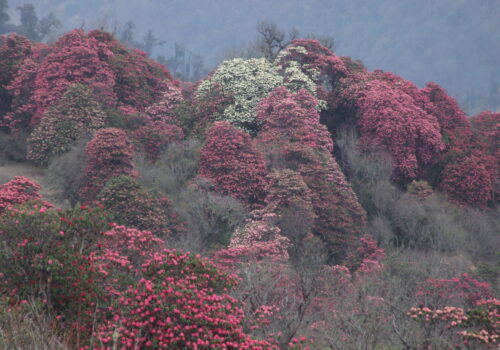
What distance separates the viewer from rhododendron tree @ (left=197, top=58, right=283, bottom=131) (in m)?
26.5

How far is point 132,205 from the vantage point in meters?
18.5

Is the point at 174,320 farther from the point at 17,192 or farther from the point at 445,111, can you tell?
the point at 445,111

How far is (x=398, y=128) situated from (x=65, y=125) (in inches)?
670

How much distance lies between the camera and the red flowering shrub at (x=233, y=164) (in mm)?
21797

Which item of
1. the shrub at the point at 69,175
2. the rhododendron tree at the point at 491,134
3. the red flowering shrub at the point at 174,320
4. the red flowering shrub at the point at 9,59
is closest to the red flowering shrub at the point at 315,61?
the rhododendron tree at the point at 491,134

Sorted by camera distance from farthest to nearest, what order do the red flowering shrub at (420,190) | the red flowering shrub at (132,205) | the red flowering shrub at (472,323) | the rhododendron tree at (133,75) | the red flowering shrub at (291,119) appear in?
the rhododendron tree at (133,75), the red flowering shrub at (291,119), the red flowering shrub at (420,190), the red flowering shrub at (132,205), the red flowering shrub at (472,323)

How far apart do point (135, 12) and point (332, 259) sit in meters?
177

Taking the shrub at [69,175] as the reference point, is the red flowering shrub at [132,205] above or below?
below

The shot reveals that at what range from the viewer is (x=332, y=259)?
71.8 ft

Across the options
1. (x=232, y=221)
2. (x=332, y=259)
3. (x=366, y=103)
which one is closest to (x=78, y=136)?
(x=232, y=221)

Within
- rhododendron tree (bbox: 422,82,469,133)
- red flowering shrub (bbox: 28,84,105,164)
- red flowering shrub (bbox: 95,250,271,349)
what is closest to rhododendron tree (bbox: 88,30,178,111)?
red flowering shrub (bbox: 28,84,105,164)

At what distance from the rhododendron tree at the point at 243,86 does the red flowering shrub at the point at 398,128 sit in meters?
5.06

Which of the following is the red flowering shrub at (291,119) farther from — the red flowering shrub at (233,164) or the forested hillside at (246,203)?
the red flowering shrub at (233,164)

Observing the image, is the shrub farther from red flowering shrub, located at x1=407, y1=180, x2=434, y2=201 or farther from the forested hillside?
red flowering shrub, located at x1=407, y1=180, x2=434, y2=201
